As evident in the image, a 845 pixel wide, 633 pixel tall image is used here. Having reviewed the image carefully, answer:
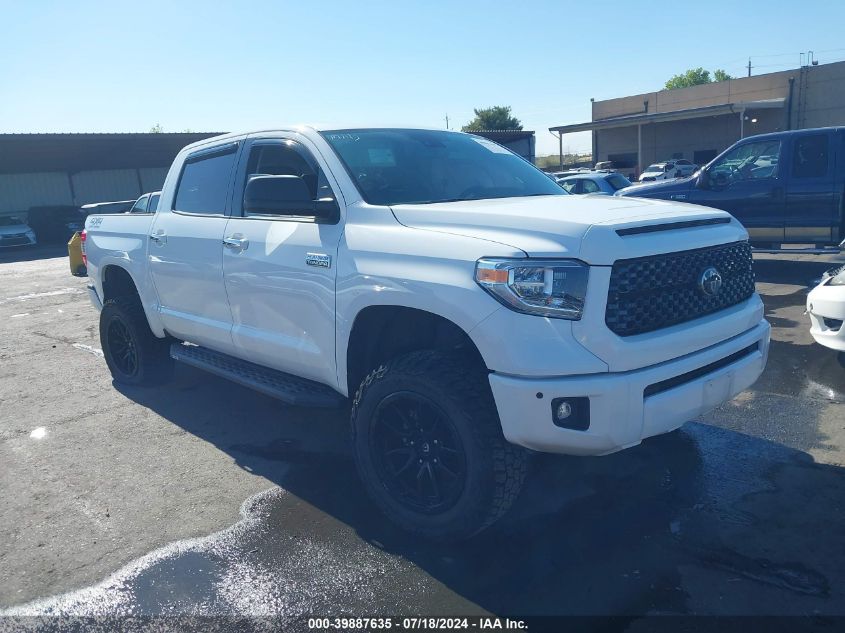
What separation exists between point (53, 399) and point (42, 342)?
2778 millimetres

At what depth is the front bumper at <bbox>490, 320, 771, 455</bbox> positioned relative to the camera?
290 cm

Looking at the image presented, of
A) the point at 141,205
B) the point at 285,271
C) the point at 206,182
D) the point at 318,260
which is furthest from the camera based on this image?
the point at 141,205

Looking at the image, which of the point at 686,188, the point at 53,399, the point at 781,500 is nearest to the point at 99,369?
the point at 53,399

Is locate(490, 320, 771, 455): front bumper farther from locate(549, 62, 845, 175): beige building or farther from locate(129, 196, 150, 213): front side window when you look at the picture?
locate(549, 62, 845, 175): beige building

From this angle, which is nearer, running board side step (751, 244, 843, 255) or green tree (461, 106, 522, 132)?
running board side step (751, 244, 843, 255)

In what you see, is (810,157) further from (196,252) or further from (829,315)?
(196,252)

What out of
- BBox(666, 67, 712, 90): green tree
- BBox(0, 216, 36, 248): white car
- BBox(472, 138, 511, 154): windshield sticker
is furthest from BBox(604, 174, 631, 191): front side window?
BBox(666, 67, 712, 90): green tree

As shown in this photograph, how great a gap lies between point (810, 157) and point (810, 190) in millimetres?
447

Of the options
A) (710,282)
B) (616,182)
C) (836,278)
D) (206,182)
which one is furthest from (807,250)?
(206,182)

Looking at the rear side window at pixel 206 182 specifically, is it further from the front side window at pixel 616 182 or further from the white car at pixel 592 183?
the front side window at pixel 616 182

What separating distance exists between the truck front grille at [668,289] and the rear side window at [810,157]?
7.28 meters

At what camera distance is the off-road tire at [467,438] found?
3125 mm

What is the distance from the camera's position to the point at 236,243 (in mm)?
4492

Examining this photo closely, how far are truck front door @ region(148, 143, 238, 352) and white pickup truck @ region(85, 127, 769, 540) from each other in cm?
3
